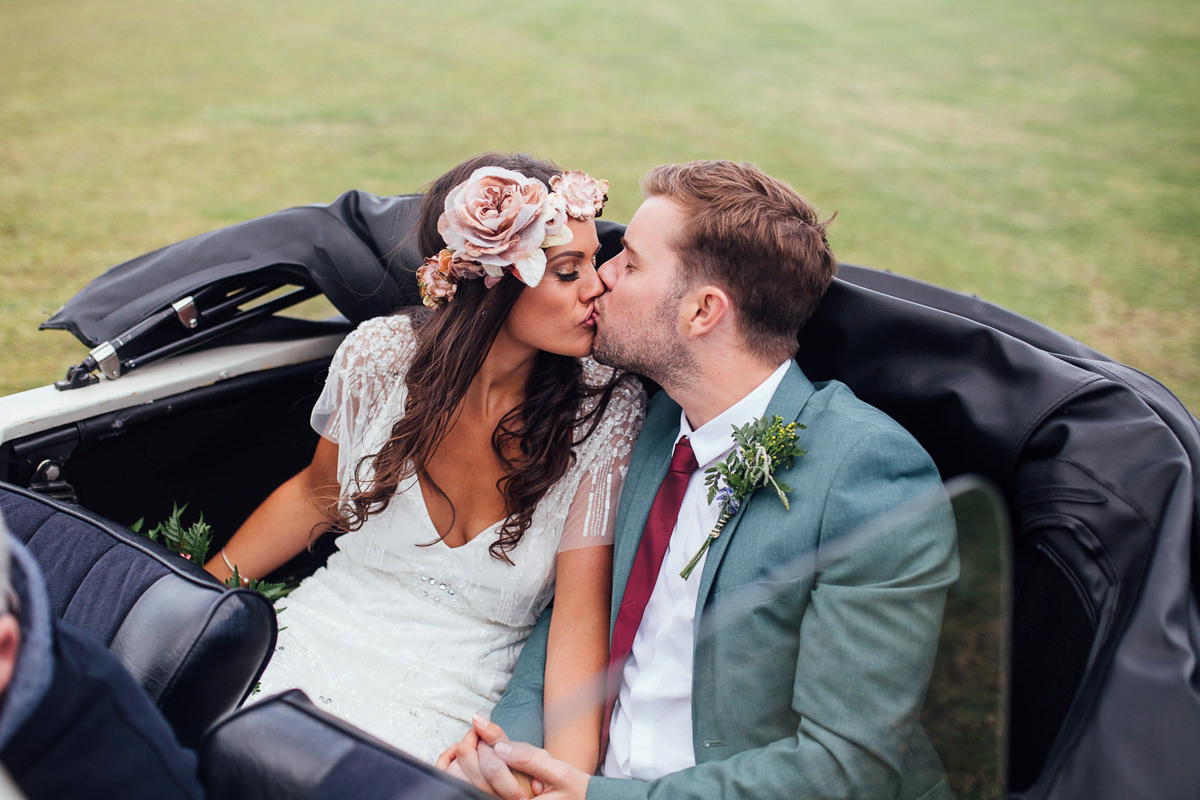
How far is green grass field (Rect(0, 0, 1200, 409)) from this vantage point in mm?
7598

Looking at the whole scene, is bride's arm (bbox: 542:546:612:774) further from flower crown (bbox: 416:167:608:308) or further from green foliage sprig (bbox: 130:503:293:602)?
green foliage sprig (bbox: 130:503:293:602)

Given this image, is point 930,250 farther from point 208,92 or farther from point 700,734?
point 208,92

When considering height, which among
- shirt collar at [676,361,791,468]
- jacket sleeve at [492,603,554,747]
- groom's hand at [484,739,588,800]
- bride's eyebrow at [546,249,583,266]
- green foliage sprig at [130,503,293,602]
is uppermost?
bride's eyebrow at [546,249,583,266]

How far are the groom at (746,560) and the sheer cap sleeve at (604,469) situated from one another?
8 cm

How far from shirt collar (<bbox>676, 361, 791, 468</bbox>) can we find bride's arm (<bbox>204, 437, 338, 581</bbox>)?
3.38 ft

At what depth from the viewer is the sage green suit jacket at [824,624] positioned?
154 centimetres

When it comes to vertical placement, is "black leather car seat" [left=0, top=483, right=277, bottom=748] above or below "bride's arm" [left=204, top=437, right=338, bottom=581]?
above

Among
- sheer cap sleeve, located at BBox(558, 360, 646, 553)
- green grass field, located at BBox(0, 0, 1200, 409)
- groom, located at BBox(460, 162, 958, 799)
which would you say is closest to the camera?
groom, located at BBox(460, 162, 958, 799)

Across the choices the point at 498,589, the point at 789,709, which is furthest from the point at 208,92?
the point at 789,709

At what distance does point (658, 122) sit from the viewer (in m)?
11.9

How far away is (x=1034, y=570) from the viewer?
5.66 feet

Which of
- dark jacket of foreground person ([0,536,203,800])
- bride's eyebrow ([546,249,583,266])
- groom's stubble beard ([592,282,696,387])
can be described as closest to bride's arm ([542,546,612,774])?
groom's stubble beard ([592,282,696,387])

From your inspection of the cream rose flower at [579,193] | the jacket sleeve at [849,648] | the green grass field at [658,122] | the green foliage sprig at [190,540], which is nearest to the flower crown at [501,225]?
the cream rose flower at [579,193]

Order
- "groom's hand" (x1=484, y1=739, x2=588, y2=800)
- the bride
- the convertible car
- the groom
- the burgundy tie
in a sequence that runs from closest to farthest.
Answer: the convertible car
the groom
"groom's hand" (x1=484, y1=739, x2=588, y2=800)
the burgundy tie
the bride
